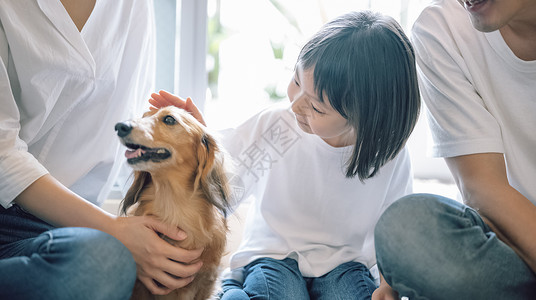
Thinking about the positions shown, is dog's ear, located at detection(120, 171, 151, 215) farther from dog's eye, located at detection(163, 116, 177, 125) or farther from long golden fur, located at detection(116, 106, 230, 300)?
dog's eye, located at detection(163, 116, 177, 125)

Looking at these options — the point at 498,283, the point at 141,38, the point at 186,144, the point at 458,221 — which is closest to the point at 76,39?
the point at 141,38

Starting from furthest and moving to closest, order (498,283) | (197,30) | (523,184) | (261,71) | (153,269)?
1. (261,71)
2. (197,30)
3. (523,184)
4. (153,269)
5. (498,283)

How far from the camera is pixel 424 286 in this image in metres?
1.02

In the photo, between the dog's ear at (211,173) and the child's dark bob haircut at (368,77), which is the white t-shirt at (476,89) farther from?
the dog's ear at (211,173)

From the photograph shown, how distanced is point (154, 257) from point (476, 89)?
3.27 ft

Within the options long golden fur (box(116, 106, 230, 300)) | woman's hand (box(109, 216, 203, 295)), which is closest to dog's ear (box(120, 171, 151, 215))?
long golden fur (box(116, 106, 230, 300))

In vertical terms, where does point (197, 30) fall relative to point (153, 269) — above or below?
above

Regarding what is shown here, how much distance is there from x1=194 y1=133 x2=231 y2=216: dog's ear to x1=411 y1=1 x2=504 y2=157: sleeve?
0.61 meters

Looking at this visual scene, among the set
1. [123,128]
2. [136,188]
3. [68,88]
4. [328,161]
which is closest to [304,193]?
[328,161]

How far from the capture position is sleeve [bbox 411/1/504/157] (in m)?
1.23

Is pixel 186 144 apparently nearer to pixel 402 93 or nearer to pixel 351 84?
pixel 351 84

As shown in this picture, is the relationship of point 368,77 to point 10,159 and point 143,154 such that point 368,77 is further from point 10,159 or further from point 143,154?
point 10,159

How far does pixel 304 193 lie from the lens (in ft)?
5.10

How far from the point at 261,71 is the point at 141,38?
1079mm
